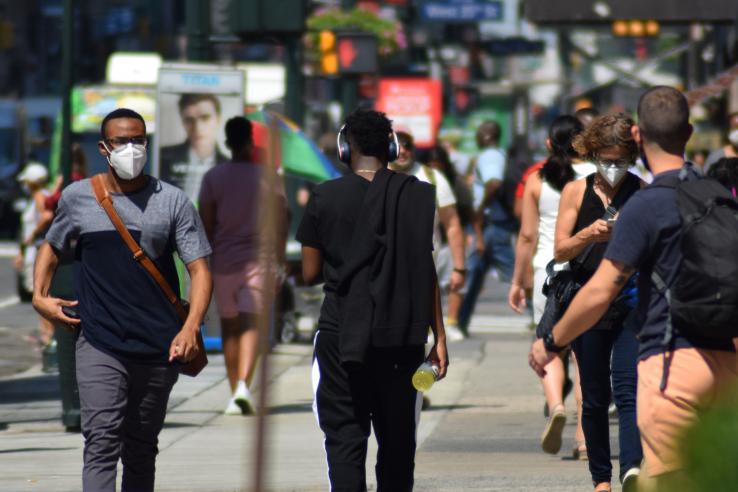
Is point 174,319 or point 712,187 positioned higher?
point 712,187

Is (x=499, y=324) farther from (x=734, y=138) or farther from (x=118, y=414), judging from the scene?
(x=118, y=414)

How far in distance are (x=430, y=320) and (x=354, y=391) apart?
381 mm

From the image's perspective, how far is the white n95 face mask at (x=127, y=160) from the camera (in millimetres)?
6844

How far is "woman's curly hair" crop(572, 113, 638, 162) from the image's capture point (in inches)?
294

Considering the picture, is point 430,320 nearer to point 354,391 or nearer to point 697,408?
point 354,391

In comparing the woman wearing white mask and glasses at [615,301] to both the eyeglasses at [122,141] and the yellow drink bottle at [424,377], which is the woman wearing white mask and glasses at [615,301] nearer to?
the yellow drink bottle at [424,377]

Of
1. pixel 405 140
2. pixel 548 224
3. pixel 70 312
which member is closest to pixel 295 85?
pixel 405 140

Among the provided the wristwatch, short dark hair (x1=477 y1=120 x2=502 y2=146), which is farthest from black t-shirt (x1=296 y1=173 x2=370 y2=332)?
short dark hair (x1=477 y1=120 x2=502 y2=146)

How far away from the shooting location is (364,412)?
667cm

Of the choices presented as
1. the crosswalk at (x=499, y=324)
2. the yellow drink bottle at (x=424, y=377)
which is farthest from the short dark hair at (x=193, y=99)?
the yellow drink bottle at (x=424, y=377)

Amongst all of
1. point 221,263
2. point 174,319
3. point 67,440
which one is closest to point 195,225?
point 174,319

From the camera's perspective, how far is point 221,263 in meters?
11.5

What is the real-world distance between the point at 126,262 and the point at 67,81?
492cm

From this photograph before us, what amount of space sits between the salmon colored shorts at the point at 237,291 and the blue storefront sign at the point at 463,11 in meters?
29.3
